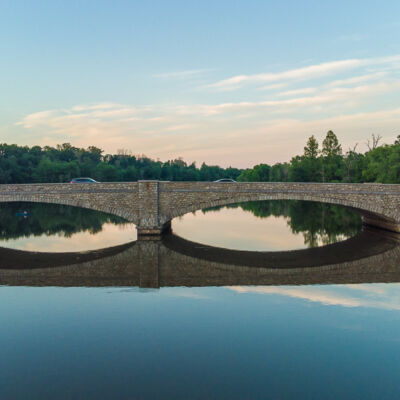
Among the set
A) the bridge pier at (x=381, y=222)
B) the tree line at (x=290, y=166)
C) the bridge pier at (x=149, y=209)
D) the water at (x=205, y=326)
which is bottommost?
the water at (x=205, y=326)

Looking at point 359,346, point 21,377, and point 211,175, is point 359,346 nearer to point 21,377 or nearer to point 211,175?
point 21,377

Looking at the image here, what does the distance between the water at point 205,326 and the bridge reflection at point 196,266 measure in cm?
7

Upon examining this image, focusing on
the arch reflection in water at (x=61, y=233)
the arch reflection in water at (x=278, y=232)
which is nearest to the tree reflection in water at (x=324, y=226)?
the arch reflection in water at (x=278, y=232)

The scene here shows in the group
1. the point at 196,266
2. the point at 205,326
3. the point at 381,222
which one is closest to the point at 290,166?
the point at 381,222

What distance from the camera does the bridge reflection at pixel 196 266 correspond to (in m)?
15.5

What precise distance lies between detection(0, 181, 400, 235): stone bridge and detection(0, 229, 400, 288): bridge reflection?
2.18 meters

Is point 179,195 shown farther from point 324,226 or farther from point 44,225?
point 44,225

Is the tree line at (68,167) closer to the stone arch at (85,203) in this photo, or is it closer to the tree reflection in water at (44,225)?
the tree reflection in water at (44,225)

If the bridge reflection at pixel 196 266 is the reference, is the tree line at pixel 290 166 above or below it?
above

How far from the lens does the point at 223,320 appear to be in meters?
11.0

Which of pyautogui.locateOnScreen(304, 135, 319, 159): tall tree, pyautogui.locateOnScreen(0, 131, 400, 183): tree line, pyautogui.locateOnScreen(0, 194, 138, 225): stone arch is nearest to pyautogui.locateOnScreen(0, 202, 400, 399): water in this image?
pyautogui.locateOnScreen(0, 194, 138, 225): stone arch

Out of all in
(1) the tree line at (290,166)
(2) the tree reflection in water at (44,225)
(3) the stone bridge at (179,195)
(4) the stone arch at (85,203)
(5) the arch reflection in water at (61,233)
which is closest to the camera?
(5) the arch reflection in water at (61,233)

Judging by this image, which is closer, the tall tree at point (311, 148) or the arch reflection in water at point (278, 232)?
the arch reflection in water at point (278, 232)

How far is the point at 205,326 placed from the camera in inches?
417
